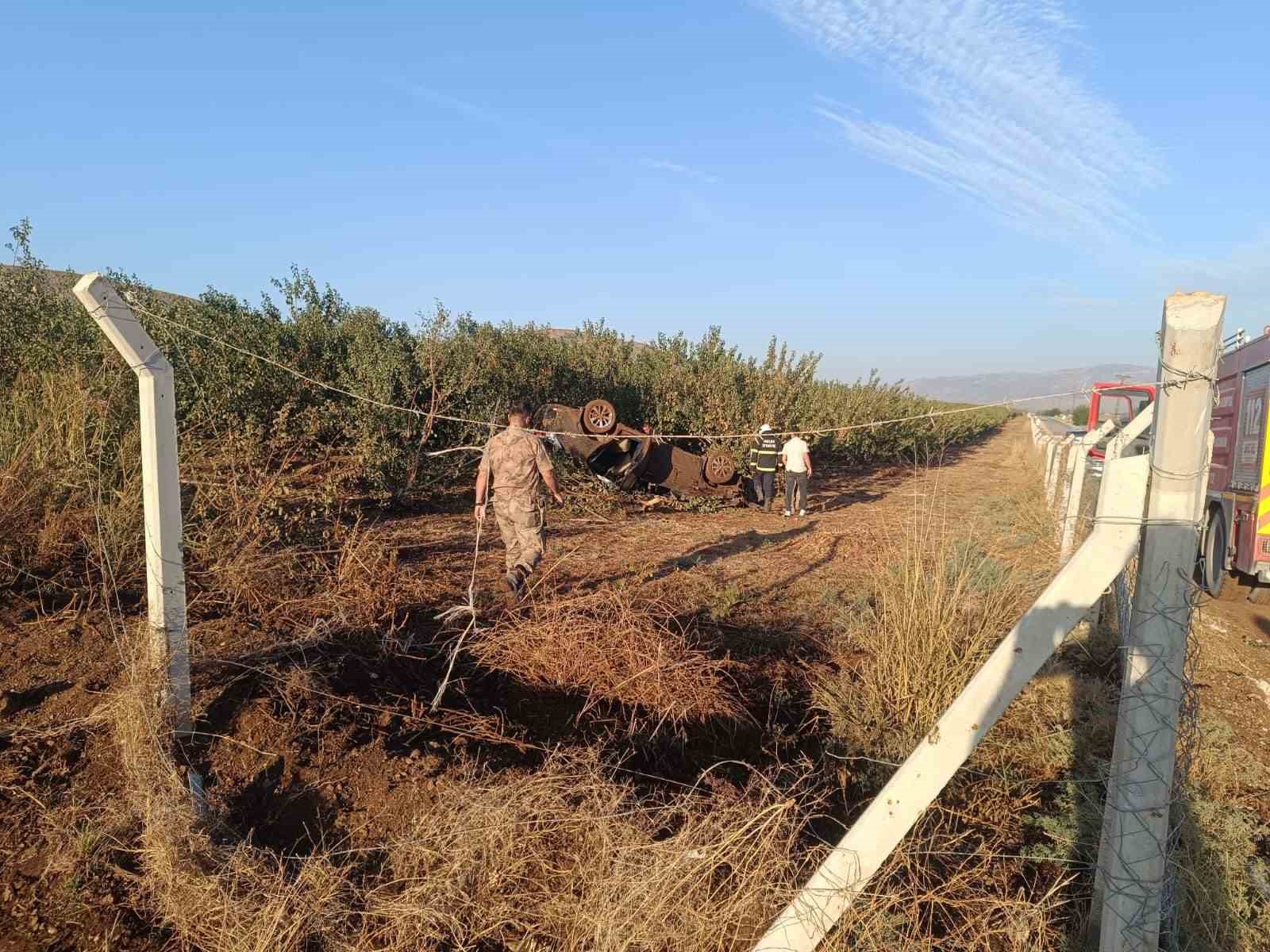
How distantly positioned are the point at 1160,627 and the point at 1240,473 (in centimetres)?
764

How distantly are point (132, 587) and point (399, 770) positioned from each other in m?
2.98

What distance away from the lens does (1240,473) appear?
8.21 metres

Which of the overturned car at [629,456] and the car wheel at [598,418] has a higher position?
the car wheel at [598,418]

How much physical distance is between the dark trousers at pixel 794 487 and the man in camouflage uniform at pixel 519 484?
24.7ft

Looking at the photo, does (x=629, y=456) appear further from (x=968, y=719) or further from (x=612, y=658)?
(x=968, y=719)

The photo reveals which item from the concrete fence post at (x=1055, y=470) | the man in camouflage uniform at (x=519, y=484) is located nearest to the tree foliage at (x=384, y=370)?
the man in camouflage uniform at (x=519, y=484)

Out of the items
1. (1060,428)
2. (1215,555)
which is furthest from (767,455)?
(1060,428)

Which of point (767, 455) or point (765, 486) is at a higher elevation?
point (767, 455)

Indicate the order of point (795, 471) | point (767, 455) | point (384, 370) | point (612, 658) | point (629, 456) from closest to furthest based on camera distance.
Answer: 1. point (612, 658)
2. point (384, 370)
3. point (629, 456)
4. point (795, 471)
5. point (767, 455)

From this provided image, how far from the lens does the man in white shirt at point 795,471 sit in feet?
43.5

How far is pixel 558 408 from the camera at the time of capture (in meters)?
12.0

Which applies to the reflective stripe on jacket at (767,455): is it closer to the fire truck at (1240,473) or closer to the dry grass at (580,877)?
the fire truck at (1240,473)

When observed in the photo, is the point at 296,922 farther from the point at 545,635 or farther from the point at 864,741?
the point at 864,741

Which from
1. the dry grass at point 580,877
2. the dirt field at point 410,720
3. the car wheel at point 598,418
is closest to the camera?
the dry grass at point 580,877
